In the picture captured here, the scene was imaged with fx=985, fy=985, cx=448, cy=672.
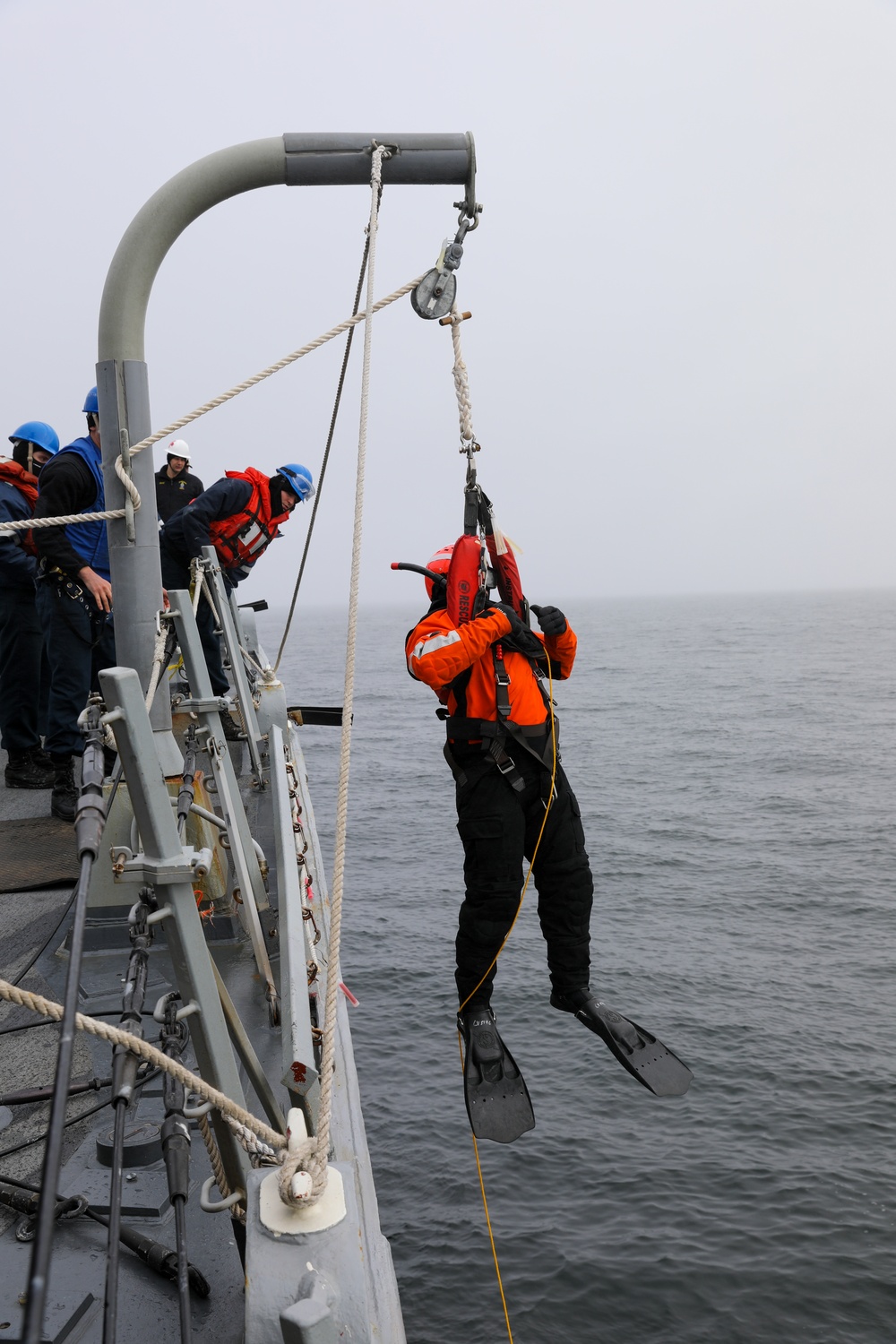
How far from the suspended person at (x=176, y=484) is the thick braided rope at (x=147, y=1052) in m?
7.98

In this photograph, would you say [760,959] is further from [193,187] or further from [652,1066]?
[193,187]

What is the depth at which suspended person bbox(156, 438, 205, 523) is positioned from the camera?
953 centimetres

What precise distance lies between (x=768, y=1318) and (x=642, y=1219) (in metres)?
1.24

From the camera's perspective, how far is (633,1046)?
4383mm

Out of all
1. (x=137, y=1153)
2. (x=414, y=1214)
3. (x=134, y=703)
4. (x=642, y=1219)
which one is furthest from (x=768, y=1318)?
(x=134, y=703)

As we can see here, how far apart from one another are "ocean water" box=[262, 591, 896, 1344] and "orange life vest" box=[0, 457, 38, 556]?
615cm

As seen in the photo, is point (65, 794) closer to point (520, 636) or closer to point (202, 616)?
point (202, 616)

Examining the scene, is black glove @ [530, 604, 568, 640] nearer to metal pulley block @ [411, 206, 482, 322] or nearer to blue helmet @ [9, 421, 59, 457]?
metal pulley block @ [411, 206, 482, 322]

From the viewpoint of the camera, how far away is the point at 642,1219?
27.1 feet

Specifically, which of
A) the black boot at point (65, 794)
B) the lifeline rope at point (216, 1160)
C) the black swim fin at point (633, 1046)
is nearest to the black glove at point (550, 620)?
the black swim fin at point (633, 1046)

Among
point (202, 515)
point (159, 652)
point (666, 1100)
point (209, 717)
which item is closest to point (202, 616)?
point (202, 515)

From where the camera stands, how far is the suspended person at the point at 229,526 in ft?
26.4

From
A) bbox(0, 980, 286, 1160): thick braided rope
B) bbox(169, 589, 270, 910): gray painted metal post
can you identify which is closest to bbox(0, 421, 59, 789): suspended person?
bbox(169, 589, 270, 910): gray painted metal post

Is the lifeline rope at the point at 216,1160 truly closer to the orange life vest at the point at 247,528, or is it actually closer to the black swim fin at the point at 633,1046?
the black swim fin at the point at 633,1046
